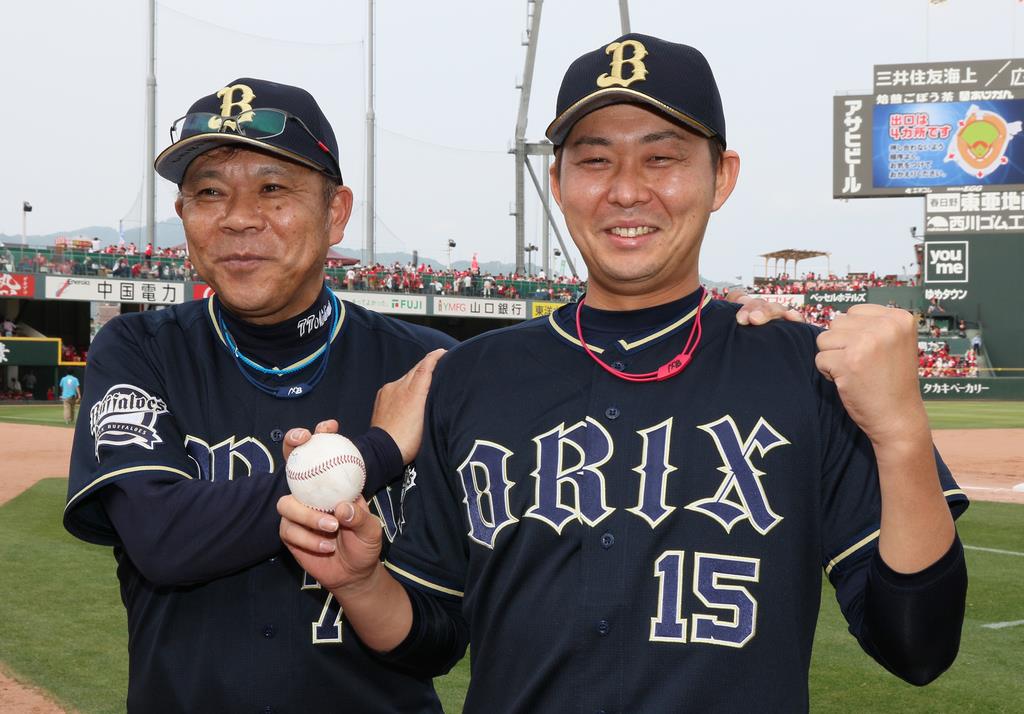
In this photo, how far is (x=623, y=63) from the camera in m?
1.92

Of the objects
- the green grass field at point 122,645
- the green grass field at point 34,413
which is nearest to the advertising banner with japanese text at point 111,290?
the green grass field at point 34,413

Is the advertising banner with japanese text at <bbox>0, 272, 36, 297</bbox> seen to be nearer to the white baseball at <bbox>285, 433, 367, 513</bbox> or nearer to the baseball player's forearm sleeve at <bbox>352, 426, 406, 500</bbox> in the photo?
the baseball player's forearm sleeve at <bbox>352, 426, 406, 500</bbox>

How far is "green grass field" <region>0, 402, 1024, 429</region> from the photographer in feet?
72.5

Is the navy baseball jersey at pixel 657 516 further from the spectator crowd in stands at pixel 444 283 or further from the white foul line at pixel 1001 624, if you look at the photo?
the spectator crowd in stands at pixel 444 283

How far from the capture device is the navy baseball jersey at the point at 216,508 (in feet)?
6.56

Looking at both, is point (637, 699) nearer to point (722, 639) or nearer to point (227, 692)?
point (722, 639)

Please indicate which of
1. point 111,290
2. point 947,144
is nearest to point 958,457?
point 111,290

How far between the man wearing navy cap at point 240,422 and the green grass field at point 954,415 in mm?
20796

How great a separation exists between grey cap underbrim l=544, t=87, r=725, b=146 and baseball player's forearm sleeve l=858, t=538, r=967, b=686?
86 centimetres

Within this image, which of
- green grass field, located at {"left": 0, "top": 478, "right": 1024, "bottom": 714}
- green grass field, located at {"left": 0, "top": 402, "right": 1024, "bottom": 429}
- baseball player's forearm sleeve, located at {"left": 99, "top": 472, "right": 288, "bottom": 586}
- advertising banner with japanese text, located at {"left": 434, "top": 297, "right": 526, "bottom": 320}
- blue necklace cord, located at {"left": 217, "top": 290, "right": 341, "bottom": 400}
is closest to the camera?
baseball player's forearm sleeve, located at {"left": 99, "top": 472, "right": 288, "bottom": 586}

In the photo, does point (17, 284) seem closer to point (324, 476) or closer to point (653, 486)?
point (324, 476)

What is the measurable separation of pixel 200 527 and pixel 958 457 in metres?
15.9

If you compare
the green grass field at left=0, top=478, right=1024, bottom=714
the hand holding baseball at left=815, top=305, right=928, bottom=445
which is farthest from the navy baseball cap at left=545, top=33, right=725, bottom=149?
the green grass field at left=0, top=478, right=1024, bottom=714

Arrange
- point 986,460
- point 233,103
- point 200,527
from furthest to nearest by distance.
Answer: point 986,460 → point 233,103 → point 200,527
